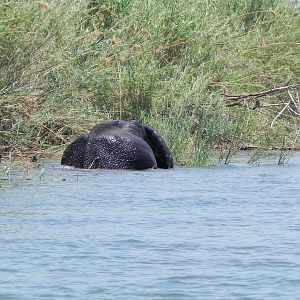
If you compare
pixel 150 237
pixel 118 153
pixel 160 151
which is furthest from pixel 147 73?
pixel 150 237

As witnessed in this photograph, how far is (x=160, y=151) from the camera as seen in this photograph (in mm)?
16016

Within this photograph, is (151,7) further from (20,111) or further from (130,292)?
(130,292)

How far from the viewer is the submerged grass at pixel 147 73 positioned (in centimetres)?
1611

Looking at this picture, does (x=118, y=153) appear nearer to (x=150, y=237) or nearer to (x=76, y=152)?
(x=76, y=152)

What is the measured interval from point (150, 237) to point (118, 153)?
5.37 meters

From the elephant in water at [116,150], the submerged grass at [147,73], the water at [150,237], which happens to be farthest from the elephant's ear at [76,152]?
the water at [150,237]

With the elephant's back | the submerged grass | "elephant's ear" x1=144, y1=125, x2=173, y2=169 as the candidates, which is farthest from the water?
the submerged grass

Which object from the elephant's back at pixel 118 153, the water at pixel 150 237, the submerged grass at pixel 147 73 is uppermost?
the submerged grass at pixel 147 73

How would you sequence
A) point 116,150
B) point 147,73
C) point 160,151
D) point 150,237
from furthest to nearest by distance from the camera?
1. point 147,73
2. point 160,151
3. point 116,150
4. point 150,237

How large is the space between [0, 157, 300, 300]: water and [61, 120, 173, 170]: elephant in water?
2.32ft

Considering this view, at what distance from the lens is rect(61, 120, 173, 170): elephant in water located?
1572 centimetres

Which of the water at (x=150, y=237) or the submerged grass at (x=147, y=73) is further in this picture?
the submerged grass at (x=147, y=73)

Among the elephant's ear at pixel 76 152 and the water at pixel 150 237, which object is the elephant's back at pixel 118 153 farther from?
the water at pixel 150 237

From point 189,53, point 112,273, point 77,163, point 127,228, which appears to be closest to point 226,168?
point 77,163
